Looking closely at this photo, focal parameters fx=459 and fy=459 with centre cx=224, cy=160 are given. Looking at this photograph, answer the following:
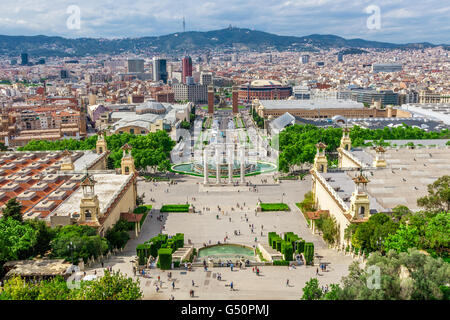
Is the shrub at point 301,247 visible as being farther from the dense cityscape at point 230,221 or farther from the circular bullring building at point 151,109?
the circular bullring building at point 151,109

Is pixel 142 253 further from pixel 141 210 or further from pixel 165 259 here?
pixel 141 210

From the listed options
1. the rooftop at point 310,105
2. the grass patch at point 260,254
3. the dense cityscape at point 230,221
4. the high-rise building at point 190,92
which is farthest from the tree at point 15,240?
the high-rise building at point 190,92

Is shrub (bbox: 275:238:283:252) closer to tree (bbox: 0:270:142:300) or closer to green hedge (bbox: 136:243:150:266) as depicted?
green hedge (bbox: 136:243:150:266)

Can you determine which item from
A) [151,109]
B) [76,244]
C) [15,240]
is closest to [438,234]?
[76,244]

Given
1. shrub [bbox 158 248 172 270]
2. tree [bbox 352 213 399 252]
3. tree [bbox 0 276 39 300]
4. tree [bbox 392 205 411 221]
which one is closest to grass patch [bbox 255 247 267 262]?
tree [bbox 352 213 399 252]

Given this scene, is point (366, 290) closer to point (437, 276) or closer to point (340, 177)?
point (437, 276)
